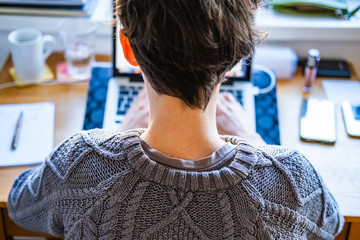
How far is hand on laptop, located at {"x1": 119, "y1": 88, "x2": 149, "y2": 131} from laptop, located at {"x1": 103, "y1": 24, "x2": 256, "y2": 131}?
0.06 m

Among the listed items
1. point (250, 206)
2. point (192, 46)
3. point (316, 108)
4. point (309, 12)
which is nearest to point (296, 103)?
point (316, 108)

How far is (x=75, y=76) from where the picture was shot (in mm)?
1406

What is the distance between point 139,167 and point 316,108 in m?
0.71

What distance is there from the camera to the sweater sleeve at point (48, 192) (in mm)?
831

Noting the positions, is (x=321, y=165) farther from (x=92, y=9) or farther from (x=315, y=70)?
(x=92, y=9)

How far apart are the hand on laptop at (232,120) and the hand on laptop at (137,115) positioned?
0.60 ft

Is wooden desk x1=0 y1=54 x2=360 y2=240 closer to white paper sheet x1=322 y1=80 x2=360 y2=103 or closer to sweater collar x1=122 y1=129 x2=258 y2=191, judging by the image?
white paper sheet x1=322 y1=80 x2=360 y2=103

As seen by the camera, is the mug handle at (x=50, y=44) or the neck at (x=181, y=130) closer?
the neck at (x=181, y=130)

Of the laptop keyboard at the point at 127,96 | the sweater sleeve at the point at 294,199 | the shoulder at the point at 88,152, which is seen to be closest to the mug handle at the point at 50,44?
the laptop keyboard at the point at 127,96

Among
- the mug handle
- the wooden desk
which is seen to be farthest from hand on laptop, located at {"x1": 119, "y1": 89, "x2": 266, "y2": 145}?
the mug handle

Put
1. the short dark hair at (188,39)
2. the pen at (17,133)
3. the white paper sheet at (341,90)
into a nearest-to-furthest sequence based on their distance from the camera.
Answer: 1. the short dark hair at (188,39)
2. the pen at (17,133)
3. the white paper sheet at (341,90)

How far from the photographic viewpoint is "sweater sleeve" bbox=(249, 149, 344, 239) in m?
0.78

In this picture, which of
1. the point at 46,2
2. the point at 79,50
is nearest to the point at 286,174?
the point at 79,50

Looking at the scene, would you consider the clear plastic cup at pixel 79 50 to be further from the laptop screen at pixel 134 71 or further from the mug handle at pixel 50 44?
the laptop screen at pixel 134 71
